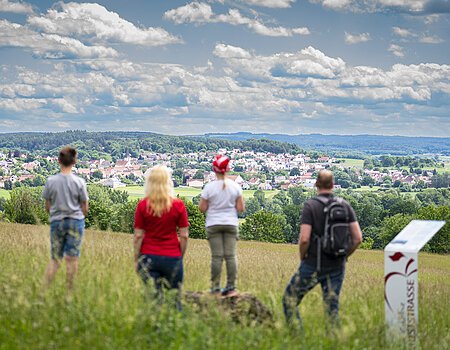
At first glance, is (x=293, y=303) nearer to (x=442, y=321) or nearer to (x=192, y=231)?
(x=442, y=321)

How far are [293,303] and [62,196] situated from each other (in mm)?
3146

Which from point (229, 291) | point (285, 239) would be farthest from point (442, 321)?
point (285, 239)

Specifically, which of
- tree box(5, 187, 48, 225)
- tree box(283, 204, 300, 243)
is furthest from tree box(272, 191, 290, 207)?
tree box(5, 187, 48, 225)

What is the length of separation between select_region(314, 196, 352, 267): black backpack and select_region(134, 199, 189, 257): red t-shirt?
156 centimetres

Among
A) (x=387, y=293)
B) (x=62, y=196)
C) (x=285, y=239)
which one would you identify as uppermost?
(x=62, y=196)

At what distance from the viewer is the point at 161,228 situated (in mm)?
7340

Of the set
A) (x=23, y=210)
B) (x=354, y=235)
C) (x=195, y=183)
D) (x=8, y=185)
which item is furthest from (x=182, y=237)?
(x=195, y=183)

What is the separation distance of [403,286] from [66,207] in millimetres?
4220

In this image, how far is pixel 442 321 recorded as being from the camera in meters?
11.0

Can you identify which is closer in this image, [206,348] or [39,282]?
[206,348]

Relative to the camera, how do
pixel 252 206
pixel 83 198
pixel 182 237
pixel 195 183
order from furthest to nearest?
1. pixel 195 183
2. pixel 252 206
3. pixel 83 198
4. pixel 182 237

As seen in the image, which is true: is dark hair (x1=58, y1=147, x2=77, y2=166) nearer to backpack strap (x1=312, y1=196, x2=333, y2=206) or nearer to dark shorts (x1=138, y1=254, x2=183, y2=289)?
dark shorts (x1=138, y1=254, x2=183, y2=289)

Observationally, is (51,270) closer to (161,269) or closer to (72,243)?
(72,243)

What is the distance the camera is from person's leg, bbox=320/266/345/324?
7.75 meters
